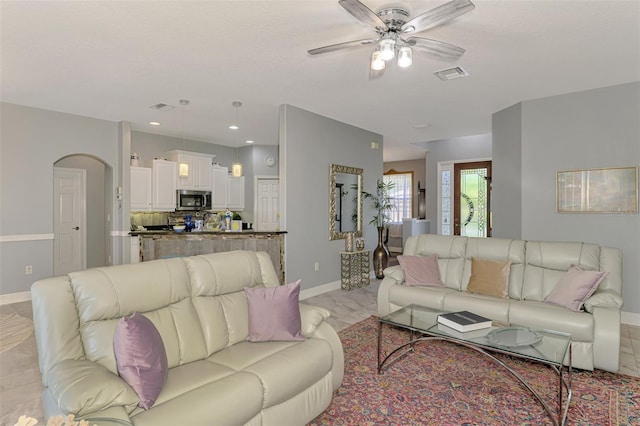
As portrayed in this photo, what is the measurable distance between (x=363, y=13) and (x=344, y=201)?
414 centimetres

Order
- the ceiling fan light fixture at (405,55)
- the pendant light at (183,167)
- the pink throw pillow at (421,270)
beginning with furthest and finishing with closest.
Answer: the pendant light at (183,167)
the pink throw pillow at (421,270)
the ceiling fan light fixture at (405,55)

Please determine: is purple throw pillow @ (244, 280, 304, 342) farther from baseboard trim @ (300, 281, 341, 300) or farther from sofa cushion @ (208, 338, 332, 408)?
baseboard trim @ (300, 281, 341, 300)

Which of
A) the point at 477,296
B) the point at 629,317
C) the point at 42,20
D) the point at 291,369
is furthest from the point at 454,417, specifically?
the point at 42,20

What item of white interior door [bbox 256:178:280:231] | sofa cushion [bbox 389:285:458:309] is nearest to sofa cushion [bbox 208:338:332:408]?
sofa cushion [bbox 389:285:458:309]

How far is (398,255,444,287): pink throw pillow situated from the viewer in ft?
12.9

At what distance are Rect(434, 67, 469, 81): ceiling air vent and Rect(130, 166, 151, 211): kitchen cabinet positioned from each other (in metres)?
5.31

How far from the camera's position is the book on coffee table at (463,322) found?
2.58m

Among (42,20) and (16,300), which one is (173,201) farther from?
(42,20)

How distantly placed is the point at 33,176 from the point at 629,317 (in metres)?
8.05

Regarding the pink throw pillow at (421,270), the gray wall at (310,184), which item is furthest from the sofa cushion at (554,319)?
the gray wall at (310,184)

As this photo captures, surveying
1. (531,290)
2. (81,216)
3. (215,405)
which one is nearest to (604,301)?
(531,290)

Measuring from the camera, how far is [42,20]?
274cm

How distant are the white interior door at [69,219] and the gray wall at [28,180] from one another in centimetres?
135

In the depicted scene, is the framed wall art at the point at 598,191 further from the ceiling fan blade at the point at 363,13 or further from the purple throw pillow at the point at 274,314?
the purple throw pillow at the point at 274,314
